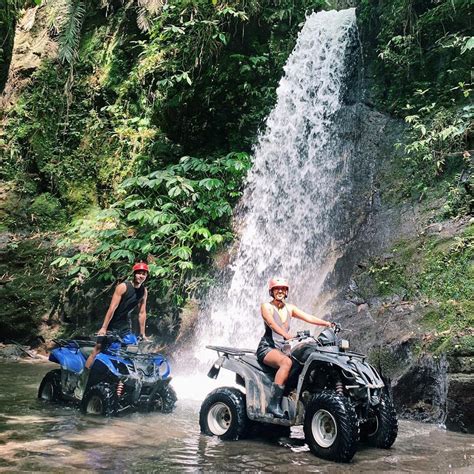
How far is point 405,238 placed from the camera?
10.1 m

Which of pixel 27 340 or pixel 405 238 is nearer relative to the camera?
pixel 405 238

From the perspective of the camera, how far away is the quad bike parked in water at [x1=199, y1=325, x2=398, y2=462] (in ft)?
16.9

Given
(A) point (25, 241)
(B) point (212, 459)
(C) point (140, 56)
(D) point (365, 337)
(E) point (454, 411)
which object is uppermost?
(C) point (140, 56)

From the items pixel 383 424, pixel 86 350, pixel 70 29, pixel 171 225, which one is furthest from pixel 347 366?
pixel 70 29

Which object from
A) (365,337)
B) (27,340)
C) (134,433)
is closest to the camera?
(134,433)

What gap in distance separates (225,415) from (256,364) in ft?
2.00

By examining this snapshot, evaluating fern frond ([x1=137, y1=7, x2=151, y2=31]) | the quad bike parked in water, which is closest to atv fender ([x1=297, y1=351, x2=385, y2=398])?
the quad bike parked in water

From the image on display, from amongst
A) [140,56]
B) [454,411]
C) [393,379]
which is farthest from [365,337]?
[140,56]

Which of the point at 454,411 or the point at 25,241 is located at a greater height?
the point at 25,241

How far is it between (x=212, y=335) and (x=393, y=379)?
4255 mm

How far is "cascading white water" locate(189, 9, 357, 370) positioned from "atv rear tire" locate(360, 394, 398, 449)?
4.61m

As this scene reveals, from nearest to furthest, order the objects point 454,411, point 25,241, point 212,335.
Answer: point 454,411 → point 212,335 → point 25,241

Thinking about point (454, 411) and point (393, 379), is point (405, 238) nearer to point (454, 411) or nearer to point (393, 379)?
point (393, 379)

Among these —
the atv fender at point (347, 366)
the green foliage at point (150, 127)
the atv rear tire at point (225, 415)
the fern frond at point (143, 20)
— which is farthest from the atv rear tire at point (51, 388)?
the fern frond at point (143, 20)
